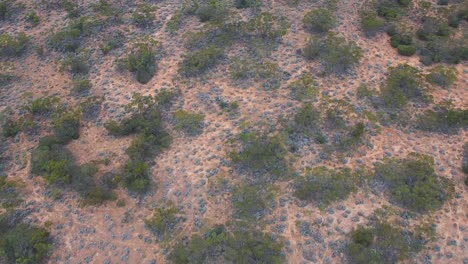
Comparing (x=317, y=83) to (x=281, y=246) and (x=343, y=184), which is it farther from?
(x=281, y=246)

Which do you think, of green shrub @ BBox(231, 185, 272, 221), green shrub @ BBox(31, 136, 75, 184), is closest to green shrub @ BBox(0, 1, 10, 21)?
green shrub @ BBox(31, 136, 75, 184)

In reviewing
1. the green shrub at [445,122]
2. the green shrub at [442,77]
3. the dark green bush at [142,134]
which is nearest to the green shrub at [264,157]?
the dark green bush at [142,134]

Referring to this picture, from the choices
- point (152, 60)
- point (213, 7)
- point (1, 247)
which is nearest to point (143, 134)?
point (152, 60)

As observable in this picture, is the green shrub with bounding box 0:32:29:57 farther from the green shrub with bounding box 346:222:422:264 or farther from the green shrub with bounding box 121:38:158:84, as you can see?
the green shrub with bounding box 346:222:422:264

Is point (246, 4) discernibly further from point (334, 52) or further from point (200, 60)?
point (334, 52)

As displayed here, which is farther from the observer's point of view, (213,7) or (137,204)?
(213,7)

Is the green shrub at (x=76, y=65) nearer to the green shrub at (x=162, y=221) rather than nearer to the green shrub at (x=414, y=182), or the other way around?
the green shrub at (x=162, y=221)

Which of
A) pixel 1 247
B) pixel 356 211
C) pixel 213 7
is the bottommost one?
pixel 1 247

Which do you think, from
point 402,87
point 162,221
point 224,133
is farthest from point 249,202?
point 402,87
